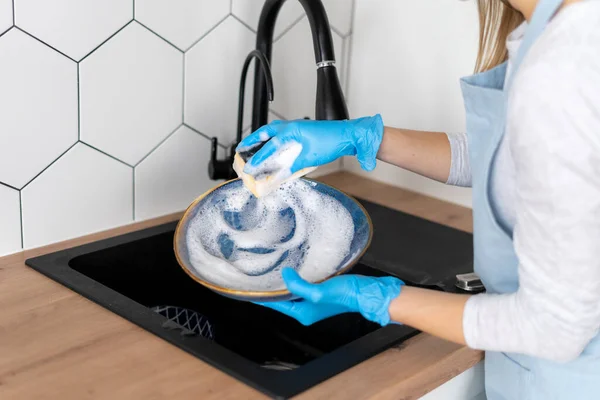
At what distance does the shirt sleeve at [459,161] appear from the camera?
1.09m

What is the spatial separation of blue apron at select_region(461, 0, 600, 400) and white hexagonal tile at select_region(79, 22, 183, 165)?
0.50 metres

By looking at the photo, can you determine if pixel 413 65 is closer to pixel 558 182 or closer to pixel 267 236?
pixel 267 236

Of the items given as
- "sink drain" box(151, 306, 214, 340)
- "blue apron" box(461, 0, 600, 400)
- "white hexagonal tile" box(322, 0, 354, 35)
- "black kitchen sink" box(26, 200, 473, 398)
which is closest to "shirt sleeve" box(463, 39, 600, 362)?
"blue apron" box(461, 0, 600, 400)

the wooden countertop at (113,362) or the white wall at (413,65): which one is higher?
the white wall at (413,65)

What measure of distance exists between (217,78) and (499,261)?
622 millimetres

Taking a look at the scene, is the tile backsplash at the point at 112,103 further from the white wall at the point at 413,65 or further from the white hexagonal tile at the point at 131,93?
the white wall at the point at 413,65

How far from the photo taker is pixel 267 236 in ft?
3.67

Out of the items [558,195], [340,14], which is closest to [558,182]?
[558,195]

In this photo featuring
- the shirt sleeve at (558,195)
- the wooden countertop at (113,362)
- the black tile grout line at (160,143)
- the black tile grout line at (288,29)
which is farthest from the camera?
the black tile grout line at (288,29)

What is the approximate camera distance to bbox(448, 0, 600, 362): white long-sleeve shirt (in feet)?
2.33

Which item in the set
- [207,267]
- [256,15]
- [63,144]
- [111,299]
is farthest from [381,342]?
[256,15]

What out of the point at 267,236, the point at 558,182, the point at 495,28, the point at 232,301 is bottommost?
the point at 232,301

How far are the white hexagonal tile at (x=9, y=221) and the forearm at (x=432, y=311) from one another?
57 centimetres

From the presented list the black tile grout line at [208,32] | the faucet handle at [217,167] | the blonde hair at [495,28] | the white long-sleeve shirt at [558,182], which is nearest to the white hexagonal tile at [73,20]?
the black tile grout line at [208,32]
